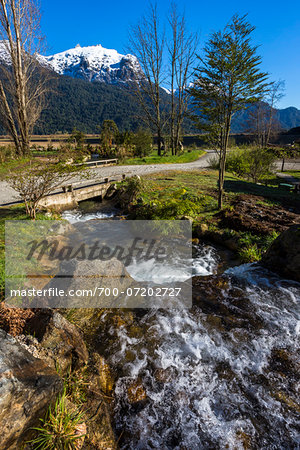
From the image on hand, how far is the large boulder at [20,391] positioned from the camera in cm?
192

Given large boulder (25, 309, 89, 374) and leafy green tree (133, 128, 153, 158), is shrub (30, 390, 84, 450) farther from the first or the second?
leafy green tree (133, 128, 153, 158)

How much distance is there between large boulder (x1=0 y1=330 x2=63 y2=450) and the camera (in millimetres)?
1917

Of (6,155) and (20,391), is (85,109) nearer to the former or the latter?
(6,155)

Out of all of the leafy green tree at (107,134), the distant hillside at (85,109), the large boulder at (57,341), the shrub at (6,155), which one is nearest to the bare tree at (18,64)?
the shrub at (6,155)

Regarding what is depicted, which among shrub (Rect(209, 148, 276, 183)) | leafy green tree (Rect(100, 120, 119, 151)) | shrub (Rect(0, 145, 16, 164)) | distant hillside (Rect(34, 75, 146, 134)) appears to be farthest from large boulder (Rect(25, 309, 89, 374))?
distant hillside (Rect(34, 75, 146, 134))

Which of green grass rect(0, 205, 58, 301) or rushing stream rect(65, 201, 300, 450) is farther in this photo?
green grass rect(0, 205, 58, 301)

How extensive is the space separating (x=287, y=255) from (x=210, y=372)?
3801 millimetres

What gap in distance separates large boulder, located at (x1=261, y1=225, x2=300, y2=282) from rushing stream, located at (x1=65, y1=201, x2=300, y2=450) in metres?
0.74

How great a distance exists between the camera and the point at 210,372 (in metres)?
3.31

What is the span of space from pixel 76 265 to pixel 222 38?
9.20 metres

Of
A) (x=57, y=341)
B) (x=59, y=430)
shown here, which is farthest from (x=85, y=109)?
(x=59, y=430)

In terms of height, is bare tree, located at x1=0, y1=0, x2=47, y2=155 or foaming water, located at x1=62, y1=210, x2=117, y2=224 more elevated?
bare tree, located at x1=0, y1=0, x2=47, y2=155

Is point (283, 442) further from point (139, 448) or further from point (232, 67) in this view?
point (232, 67)

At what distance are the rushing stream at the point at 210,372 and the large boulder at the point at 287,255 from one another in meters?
0.74
